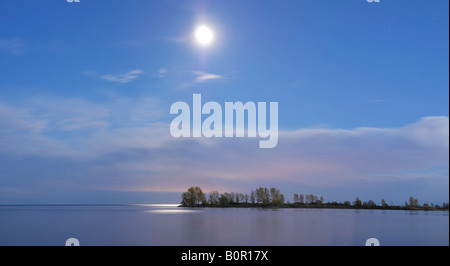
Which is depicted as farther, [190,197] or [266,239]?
[190,197]
